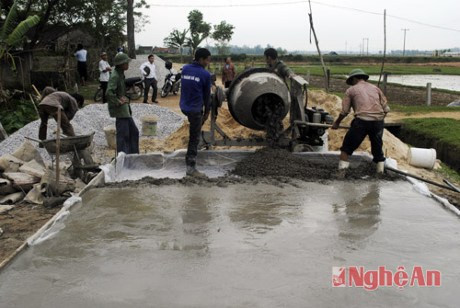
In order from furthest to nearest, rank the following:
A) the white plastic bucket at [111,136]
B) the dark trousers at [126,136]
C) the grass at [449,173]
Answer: the white plastic bucket at [111,136] < the grass at [449,173] < the dark trousers at [126,136]

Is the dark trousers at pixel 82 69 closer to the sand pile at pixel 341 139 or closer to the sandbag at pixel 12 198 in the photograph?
the sand pile at pixel 341 139

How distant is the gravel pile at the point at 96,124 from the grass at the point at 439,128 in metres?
5.12

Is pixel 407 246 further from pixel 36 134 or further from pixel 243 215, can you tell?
pixel 36 134

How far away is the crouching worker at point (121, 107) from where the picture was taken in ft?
21.6

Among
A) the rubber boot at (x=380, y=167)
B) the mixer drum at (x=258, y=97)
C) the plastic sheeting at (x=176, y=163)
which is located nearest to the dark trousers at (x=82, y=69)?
the mixer drum at (x=258, y=97)

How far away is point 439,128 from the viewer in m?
10.6

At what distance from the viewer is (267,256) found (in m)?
3.60

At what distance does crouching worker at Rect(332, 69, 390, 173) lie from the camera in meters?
5.90

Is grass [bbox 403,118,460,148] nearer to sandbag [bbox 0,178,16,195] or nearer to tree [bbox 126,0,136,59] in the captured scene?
sandbag [bbox 0,178,16,195]

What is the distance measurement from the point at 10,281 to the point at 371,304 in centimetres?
223

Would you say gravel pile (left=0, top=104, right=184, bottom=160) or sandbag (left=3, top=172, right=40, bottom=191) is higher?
gravel pile (left=0, top=104, right=184, bottom=160)

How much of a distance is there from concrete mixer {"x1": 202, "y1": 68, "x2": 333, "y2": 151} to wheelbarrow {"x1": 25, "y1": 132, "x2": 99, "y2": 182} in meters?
1.58

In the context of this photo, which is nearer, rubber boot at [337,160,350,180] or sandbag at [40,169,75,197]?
rubber boot at [337,160,350,180]

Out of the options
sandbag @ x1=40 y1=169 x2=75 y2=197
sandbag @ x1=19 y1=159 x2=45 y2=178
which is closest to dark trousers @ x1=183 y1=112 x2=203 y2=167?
sandbag @ x1=40 y1=169 x2=75 y2=197
